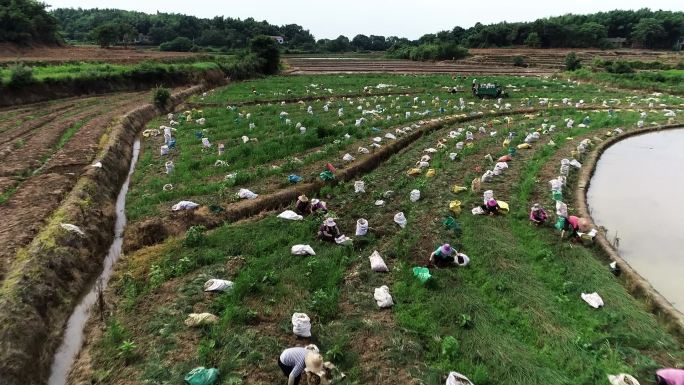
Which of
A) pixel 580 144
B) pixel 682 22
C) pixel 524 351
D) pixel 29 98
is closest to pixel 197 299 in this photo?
pixel 524 351

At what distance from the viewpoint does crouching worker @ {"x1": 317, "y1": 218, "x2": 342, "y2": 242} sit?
29.8 feet

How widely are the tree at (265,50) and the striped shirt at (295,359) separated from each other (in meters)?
41.2

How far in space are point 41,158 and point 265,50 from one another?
32.2 metres

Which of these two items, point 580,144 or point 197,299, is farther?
point 580,144

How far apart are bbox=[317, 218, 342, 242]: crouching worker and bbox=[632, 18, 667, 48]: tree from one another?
81.6 metres

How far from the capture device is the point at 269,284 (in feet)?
25.0

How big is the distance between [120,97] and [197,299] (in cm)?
2604

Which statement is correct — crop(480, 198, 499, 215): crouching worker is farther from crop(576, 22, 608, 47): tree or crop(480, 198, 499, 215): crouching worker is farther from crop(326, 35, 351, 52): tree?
crop(326, 35, 351, 52): tree

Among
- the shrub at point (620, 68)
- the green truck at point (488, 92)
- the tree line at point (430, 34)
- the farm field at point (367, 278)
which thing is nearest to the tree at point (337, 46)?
the tree line at point (430, 34)

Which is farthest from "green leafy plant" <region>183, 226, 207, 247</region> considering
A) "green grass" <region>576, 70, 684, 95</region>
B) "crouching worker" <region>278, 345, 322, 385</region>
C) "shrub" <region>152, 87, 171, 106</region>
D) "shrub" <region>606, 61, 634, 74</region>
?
"shrub" <region>606, 61, 634, 74</region>

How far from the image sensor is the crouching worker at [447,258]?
26.3ft

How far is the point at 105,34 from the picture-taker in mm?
59688

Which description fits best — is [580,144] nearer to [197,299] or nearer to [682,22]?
[197,299]

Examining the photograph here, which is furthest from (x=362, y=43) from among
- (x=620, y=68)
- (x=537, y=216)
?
(x=537, y=216)
